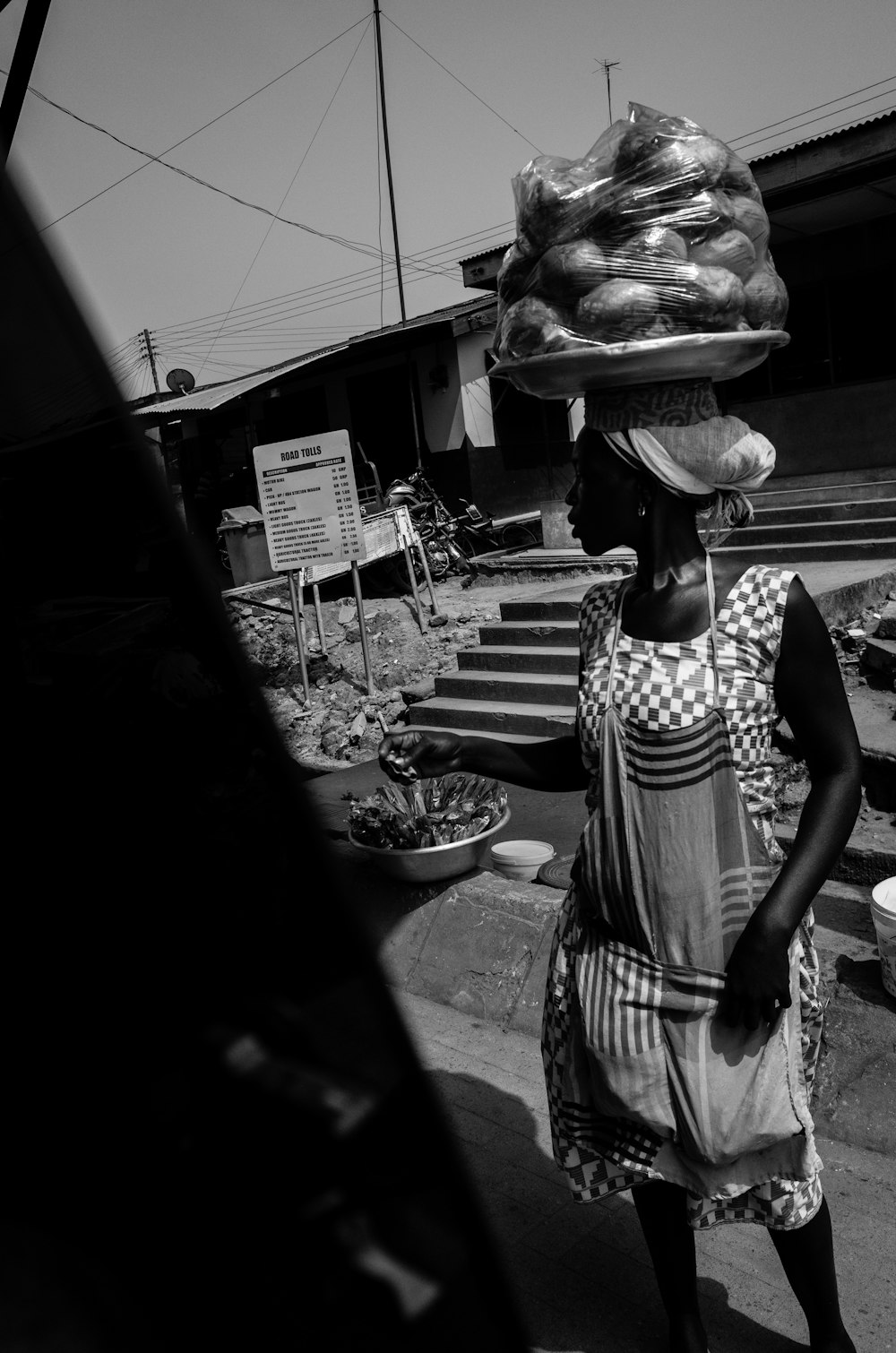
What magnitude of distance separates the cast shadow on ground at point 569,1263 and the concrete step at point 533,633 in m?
5.63

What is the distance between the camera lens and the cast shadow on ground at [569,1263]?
2266 mm

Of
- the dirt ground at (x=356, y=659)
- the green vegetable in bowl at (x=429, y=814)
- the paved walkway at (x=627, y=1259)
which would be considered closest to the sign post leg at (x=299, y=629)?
the dirt ground at (x=356, y=659)

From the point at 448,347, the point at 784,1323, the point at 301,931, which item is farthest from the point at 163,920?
the point at 448,347

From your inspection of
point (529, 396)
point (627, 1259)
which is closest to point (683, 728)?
point (627, 1259)

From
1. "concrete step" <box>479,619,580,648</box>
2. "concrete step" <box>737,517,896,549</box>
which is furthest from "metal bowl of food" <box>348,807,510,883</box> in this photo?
"concrete step" <box>737,517,896,549</box>

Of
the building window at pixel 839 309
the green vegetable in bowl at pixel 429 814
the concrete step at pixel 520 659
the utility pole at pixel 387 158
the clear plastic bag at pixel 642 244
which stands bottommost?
the concrete step at pixel 520 659

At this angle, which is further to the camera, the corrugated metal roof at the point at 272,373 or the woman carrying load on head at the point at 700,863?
the corrugated metal roof at the point at 272,373

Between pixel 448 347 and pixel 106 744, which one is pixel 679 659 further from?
pixel 448 347

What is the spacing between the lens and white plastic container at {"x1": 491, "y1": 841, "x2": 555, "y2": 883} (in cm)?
469

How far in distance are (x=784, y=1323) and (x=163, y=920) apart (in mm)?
2256

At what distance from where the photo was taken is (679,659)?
6.11ft

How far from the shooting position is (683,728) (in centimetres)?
182

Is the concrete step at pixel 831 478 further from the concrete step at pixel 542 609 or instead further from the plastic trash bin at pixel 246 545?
the plastic trash bin at pixel 246 545

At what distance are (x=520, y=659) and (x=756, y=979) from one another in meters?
6.85
